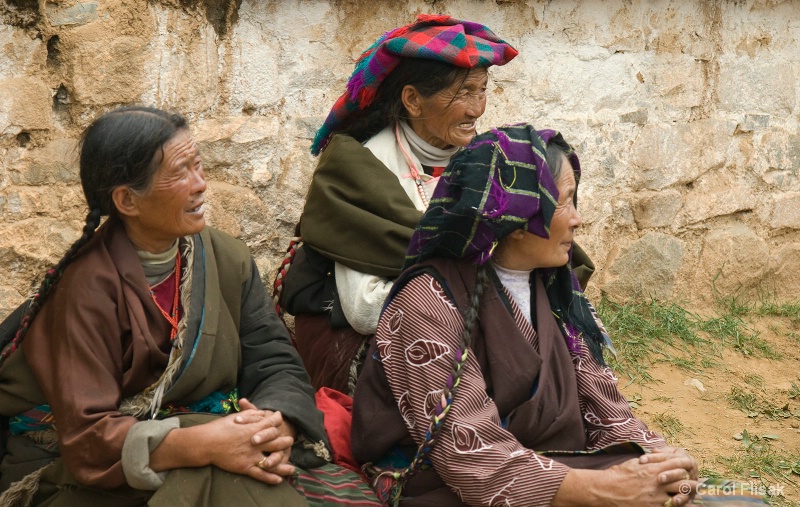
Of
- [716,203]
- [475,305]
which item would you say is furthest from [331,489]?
[716,203]

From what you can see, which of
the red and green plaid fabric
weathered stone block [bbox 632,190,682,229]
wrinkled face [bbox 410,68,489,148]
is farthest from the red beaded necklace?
weathered stone block [bbox 632,190,682,229]

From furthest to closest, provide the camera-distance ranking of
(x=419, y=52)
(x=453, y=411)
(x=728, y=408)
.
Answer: (x=728, y=408)
(x=419, y=52)
(x=453, y=411)

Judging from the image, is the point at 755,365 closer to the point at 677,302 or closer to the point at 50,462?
the point at 677,302

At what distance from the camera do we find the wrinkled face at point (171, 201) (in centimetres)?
295

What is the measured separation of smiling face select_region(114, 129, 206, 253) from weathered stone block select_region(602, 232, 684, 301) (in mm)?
3114

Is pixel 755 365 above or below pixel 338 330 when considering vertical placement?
below

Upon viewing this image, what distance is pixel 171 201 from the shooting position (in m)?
2.96

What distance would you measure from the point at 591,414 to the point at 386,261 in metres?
1.04

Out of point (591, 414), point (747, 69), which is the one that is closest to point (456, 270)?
point (591, 414)

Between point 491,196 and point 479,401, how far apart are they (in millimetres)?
620

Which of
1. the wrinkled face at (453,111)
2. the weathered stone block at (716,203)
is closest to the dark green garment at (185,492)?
the wrinkled face at (453,111)

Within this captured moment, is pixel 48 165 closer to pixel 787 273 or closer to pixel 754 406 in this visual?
pixel 754 406

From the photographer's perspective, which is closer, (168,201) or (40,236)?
(168,201)

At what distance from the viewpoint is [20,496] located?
9.70ft
